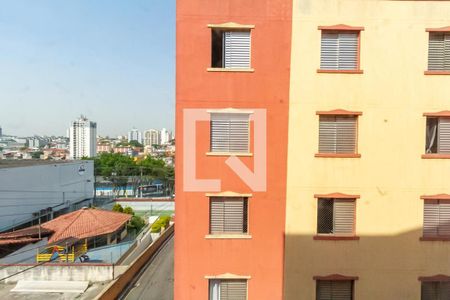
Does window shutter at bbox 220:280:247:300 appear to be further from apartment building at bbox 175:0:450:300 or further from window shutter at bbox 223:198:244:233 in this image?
window shutter at bbox 223:198:244:233

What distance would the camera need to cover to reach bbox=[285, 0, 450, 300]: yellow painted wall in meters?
8.52

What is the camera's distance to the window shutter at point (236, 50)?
8688 mm

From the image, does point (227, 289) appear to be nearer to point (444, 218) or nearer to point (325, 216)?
point (325, 216)

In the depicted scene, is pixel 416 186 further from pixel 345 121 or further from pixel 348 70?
pixel 348 70

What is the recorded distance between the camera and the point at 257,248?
8680mm

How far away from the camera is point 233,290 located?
881cm

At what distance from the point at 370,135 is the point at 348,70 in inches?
76.5

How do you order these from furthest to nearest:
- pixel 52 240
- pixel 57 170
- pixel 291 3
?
pixel 57 170 < pixel 52 240 < pixel 291 3

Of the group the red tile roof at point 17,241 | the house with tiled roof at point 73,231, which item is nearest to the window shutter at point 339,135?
the house with tiled roof at point 73,231

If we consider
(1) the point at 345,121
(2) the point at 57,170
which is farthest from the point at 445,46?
(2) the point at 57,170

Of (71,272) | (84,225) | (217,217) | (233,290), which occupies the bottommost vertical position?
(71,272)

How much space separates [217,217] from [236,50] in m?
4.86

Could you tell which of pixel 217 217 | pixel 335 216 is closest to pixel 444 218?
pixel 335 216

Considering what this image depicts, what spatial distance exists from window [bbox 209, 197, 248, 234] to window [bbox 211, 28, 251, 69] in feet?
12.7
